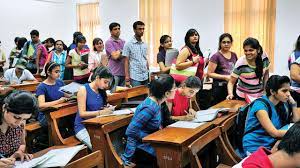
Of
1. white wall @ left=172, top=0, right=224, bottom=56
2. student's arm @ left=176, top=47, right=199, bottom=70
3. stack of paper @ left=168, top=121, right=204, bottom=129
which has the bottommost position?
stack of paper @ left=168, top=121, right=204, bottom=129

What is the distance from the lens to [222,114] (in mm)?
2818

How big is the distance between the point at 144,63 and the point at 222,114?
1904 mm

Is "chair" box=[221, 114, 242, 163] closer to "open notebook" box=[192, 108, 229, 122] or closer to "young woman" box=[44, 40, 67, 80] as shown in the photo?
"open notebook" box=[192, 108, 229, 122]

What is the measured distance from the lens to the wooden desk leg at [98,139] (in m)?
2.48

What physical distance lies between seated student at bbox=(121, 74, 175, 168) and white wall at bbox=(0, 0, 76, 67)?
22.0 feet

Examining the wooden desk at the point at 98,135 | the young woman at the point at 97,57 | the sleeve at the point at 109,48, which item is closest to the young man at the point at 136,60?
the sleeve at the point at 109,48

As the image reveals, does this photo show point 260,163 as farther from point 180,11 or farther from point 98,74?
point 180,11

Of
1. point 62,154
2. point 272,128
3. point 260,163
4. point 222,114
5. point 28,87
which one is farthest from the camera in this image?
point 28,87

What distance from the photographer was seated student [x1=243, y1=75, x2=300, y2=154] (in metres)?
2.14

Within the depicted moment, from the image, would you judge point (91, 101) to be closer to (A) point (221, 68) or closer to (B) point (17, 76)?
(A) point (221, 68)

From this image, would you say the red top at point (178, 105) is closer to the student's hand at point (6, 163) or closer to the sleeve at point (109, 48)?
the student's hand at point (6, 163)

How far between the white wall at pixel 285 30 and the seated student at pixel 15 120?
536cm

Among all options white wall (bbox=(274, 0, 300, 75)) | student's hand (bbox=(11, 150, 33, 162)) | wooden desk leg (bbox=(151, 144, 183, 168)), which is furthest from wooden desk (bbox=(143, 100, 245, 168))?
white wall (bbox=(274, 0, 300, 75))

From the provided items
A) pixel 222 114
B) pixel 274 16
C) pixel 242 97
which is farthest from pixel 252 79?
pixel 274 16
